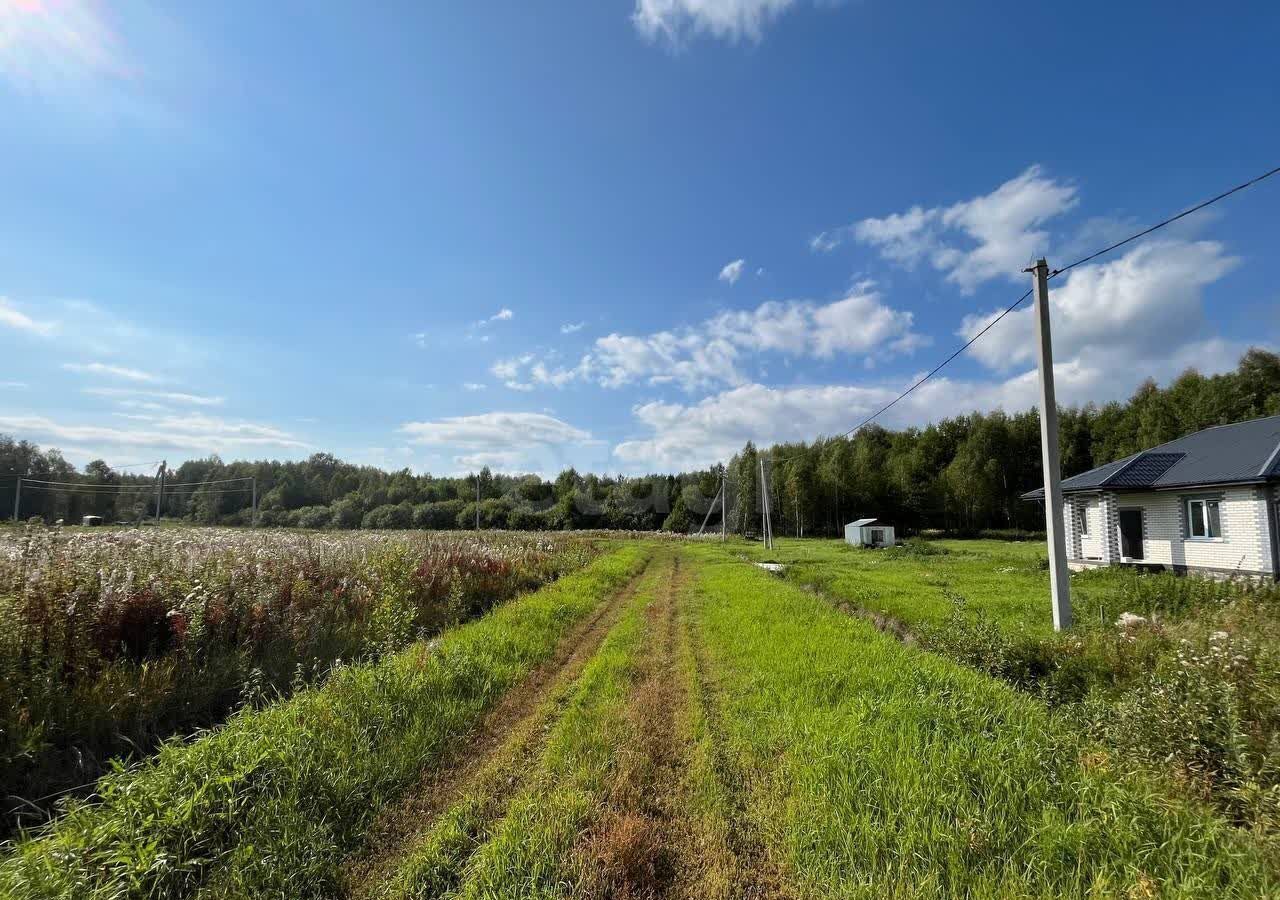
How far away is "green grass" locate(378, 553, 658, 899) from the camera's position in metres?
2.81

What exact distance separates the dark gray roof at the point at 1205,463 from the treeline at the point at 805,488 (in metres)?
29.5

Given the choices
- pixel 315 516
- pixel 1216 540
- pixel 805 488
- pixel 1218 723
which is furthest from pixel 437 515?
pixel 1218 723

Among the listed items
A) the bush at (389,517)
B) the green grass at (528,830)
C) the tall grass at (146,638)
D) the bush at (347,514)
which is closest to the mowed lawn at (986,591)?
the green grass at (528,830)

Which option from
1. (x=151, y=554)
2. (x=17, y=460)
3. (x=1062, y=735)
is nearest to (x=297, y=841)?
(x=1062, y=735)

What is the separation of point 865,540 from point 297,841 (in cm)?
3638

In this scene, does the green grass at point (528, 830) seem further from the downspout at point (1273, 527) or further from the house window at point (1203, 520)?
the house window at point (1203, 520)

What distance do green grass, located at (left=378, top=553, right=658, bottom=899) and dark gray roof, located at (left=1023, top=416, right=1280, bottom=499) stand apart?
20039 millimetres

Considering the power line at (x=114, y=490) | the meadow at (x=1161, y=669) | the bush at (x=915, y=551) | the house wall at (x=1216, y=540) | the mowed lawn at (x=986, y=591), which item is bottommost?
the bush at (x=915, y=551)

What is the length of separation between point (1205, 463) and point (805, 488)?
38302 millimetres

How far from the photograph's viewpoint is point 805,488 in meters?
54.8

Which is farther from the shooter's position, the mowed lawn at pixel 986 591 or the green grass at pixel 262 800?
the mowed lawn at pixel 986 591

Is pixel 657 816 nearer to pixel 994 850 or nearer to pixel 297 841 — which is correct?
pixel 994 850

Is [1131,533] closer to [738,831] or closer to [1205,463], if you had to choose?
[1205,463]

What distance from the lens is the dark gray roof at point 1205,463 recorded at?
48.4 ft
